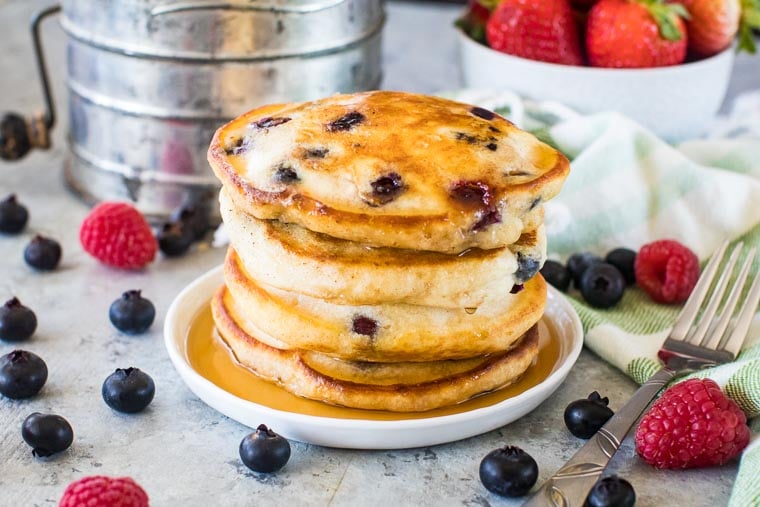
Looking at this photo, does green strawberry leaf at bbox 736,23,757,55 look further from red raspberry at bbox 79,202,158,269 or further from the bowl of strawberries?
red raspberry at bbox 79,202,158,269

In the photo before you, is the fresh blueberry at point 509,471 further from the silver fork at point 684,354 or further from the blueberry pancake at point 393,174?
the blueberry pancake at point 393,174

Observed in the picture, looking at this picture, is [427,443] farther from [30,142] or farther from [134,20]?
[30,142]

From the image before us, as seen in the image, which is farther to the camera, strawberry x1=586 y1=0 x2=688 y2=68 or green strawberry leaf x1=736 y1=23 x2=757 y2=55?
green strawberry leaf x1=736 y1=23 x2=757 y2=55

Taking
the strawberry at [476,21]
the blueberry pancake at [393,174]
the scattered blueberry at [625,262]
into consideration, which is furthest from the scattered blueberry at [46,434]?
the strawberry at [476,21]

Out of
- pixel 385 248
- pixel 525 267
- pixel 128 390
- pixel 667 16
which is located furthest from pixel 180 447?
pixel 667 16

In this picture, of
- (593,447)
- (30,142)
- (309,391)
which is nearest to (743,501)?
(593,447)

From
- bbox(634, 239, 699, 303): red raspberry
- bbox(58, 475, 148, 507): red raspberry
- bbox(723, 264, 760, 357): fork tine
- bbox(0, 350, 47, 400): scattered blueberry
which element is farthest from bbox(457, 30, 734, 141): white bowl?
bbox(58, 475, 148, 507): red raspberry
